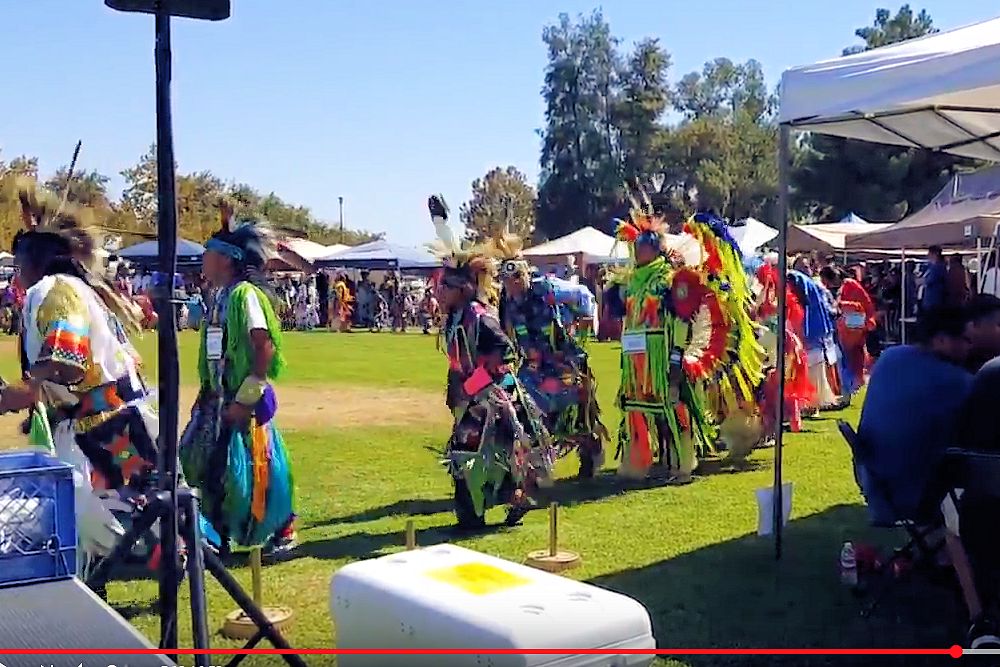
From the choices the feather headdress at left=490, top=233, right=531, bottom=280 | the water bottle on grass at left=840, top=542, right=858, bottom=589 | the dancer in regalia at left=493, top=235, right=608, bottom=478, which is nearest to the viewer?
the water bottle on grass at left=840, top=542, right=858, bottom=589

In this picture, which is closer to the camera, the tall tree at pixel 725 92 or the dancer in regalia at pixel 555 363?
the dancer in regalia at pixel 555 363

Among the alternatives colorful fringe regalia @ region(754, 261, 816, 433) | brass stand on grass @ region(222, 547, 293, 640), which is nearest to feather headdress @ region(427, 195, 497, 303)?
brass stand on grass @ region(222, 547, 293, 640)

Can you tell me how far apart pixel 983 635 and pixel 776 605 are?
1052 millimetres

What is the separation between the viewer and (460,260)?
6633 millimetres

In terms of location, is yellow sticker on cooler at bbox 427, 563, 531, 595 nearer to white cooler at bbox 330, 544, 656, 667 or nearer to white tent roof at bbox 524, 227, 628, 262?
white cooler at bbox 330, 544, 656, 667

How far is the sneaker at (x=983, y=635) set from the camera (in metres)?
4.13

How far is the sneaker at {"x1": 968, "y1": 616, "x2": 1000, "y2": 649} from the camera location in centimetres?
413

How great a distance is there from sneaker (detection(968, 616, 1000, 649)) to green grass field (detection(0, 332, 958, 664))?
14.0 inches

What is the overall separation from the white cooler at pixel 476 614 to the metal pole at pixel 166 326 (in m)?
0.64

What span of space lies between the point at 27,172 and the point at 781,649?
4004 mm

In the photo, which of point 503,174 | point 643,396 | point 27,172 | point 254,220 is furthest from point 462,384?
point 503,174

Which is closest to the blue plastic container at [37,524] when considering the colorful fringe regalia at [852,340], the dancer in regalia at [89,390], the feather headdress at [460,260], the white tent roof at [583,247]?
the dancer in regalia at [89,390]

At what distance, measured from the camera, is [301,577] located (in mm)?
5645

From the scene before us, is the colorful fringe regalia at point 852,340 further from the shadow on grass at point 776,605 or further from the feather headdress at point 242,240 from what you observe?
the feather headdress at point 242,240
